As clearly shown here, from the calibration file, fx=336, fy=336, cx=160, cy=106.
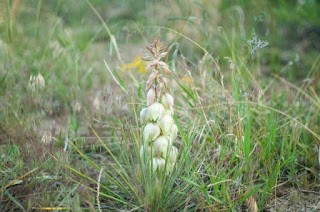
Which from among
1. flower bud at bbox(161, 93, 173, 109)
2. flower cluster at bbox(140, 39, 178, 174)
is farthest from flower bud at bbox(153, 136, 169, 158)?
flower bud at bbox(161, 93, 173, 109)

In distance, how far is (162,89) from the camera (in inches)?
54.4

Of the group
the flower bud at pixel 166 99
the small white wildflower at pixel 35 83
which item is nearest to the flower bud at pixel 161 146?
the flower bud at pixel 166 99

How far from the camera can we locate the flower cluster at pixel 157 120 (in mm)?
1345

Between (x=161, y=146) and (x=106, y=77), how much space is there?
140 centimetres

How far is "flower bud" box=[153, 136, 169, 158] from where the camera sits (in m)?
1.36

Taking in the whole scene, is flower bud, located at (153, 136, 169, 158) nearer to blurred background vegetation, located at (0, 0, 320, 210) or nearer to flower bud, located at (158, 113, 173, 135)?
flower bud, located at (158, 113, 173, 135)

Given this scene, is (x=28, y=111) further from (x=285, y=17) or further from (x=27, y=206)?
(x=285, y=17)

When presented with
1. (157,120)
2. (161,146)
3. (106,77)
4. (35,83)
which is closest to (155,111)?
(157,120)

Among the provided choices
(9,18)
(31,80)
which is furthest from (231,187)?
(9,18)

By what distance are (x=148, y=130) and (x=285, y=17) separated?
2.49m

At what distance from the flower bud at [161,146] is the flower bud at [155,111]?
91 millimetres

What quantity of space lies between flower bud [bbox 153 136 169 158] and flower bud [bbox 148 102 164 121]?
91mm

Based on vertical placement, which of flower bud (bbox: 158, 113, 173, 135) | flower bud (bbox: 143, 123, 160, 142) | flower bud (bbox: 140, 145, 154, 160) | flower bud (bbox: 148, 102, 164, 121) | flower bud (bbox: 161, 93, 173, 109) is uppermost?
flower bud (bbox: 161, 93, 173, 109)

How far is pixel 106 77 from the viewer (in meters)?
2.64
